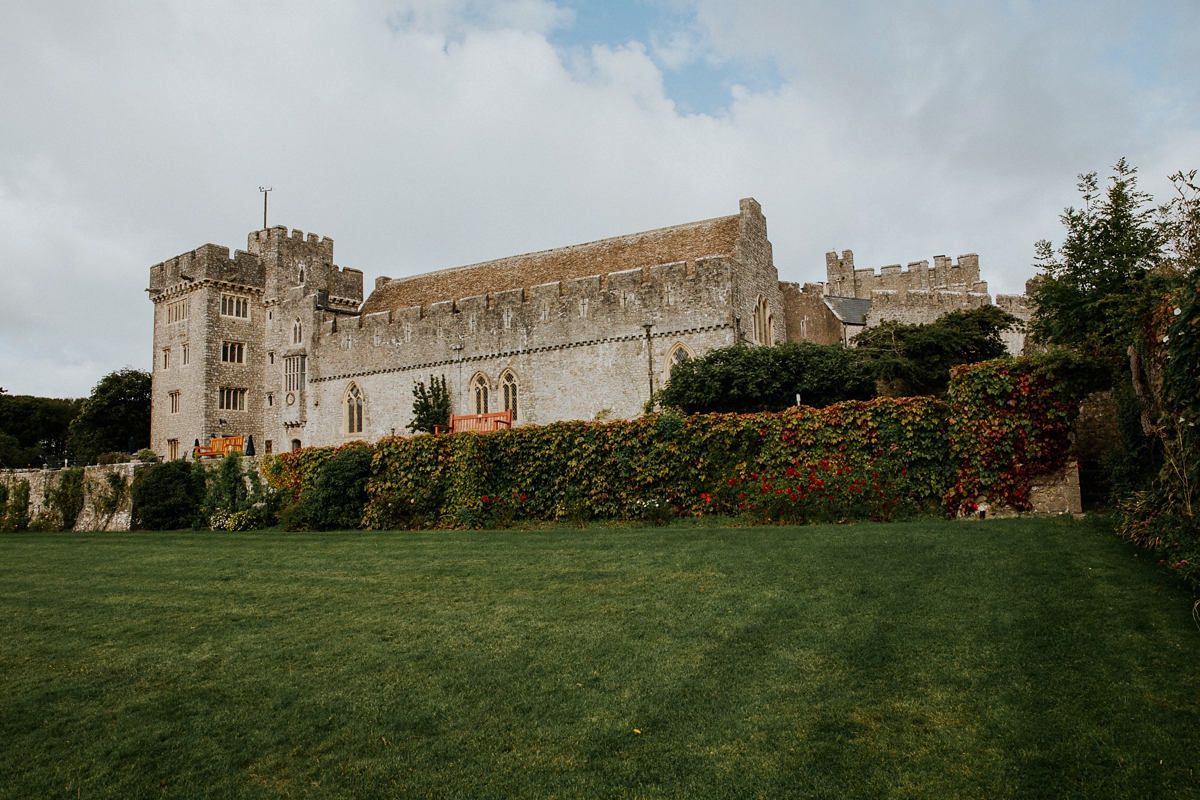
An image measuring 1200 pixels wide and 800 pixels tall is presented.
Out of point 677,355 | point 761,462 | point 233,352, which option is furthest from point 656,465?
point 233,352

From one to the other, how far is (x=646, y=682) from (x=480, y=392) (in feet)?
89.7

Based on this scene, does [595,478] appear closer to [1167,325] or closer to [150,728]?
[1167,325]

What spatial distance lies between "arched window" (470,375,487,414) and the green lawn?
22.9 meters

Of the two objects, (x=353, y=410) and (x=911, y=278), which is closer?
(x=353, y=410)

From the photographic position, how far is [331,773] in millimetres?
4152

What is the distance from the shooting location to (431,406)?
32.4m

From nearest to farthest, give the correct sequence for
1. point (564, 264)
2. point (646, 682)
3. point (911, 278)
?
point (646, 682), point (564, 264), point (911, 278)

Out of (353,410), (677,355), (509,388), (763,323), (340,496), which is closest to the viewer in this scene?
(340,496)

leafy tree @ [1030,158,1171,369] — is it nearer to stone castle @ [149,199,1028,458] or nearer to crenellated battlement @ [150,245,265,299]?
stone castle @ [149,199,1028,458]

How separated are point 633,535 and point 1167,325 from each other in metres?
7.42

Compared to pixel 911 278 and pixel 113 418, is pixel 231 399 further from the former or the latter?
pixel 911 278

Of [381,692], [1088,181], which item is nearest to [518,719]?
[381,692]

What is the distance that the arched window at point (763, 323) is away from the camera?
94.9ft

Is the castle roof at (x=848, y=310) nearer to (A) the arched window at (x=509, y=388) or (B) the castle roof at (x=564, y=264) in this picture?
(B) the castle roof at (x=564, y=264)
